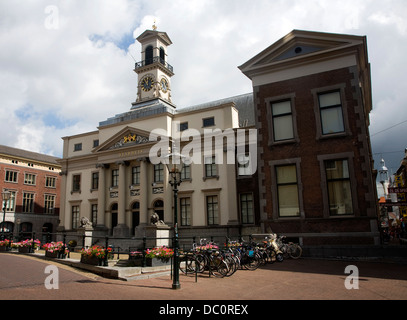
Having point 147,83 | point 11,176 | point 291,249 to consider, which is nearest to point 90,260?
point 291,249

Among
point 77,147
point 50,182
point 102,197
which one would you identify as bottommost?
point 102,197

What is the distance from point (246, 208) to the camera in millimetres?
28641

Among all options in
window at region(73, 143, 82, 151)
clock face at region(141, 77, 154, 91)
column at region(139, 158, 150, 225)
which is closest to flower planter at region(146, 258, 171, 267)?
column at region(139, 158, 150, 225)

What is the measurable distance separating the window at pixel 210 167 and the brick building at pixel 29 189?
3053 centimetres

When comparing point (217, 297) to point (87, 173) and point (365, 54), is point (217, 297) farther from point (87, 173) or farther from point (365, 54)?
point (87, 173)

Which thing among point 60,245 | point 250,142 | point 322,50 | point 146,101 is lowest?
point 60,245

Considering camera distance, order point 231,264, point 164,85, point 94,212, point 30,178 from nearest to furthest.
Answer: point 231,264
point 94,212
point 164,85
point 30,178

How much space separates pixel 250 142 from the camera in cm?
2872

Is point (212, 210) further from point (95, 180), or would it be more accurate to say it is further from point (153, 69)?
point (153, 69)

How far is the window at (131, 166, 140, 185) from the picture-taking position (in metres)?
34.3

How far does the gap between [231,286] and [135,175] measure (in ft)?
84.8
